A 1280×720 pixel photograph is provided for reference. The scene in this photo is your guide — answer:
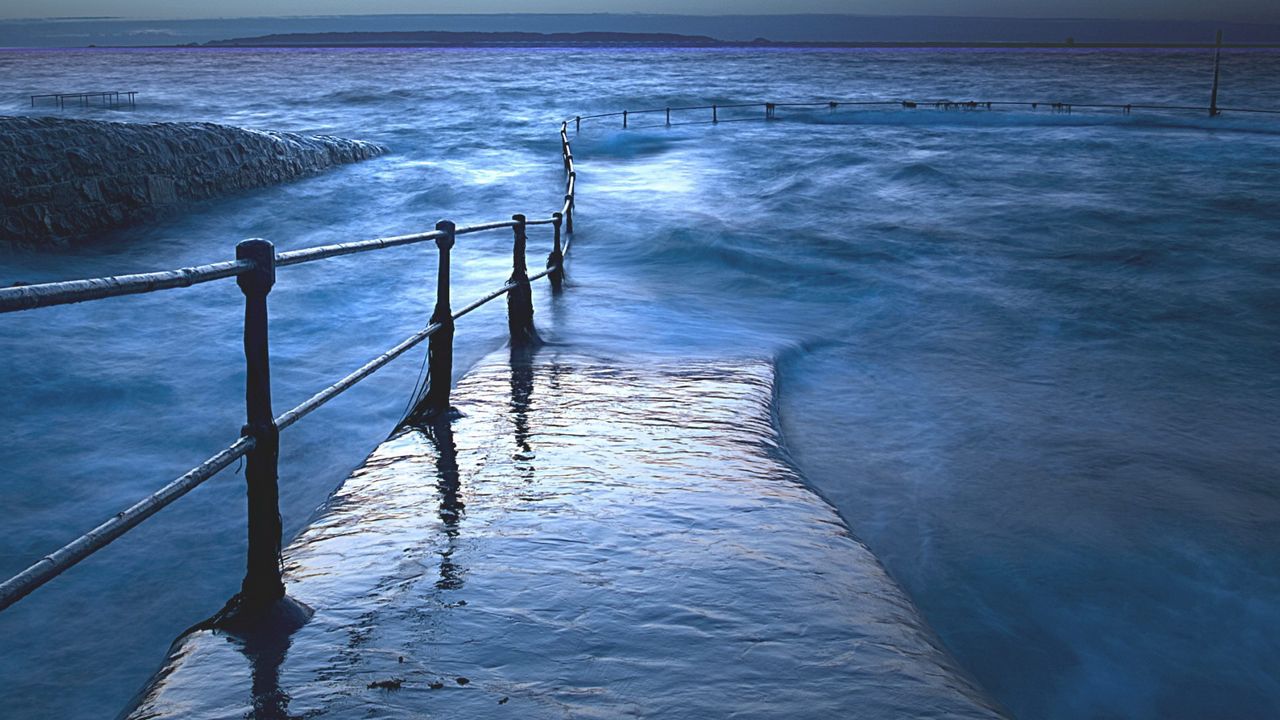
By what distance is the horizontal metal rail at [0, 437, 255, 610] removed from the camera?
5.77ft

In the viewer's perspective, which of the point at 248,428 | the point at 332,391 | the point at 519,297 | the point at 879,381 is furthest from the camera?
the point at 879,381

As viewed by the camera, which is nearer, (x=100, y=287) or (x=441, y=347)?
(x=100, y=287)

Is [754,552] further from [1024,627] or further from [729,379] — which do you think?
[729,379]

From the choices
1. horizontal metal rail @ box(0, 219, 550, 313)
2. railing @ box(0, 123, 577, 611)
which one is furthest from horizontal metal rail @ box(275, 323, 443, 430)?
horizontal metal rail @ box(0, 219, 550, 313)

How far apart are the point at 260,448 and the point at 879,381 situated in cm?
594

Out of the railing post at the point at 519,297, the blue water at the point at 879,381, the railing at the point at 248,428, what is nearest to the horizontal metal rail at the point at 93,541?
the railing at the point at 248,428

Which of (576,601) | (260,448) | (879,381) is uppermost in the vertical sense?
(260,448)

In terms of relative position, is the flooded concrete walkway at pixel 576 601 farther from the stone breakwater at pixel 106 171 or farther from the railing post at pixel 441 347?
the stone breakwater at pixel 106 171

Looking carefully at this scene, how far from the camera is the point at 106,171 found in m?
14.4

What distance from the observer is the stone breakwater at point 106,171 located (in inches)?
508

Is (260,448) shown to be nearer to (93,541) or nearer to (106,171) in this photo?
(93,541)

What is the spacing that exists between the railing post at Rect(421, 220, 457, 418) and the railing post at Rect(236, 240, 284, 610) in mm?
1774

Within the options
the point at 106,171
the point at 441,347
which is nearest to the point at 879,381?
the point at 441,347

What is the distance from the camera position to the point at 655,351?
656 cm
